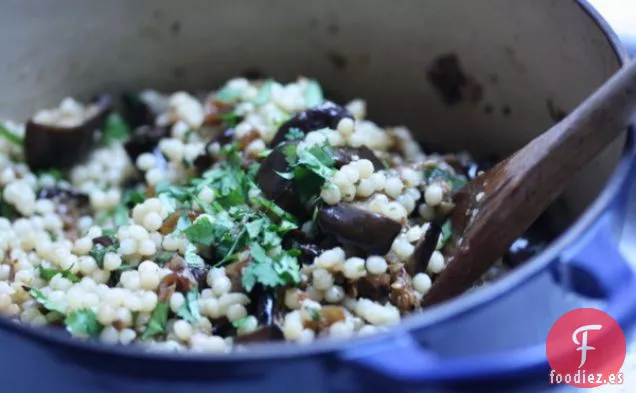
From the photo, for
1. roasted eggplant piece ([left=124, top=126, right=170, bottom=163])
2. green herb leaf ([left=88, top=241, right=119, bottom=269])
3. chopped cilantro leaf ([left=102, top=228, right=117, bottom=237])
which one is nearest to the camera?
green herb leaf ([left=88, top=241, right=119, bottom=269])

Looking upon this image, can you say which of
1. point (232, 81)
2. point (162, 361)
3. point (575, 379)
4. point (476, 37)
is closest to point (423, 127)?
point (476, 37)

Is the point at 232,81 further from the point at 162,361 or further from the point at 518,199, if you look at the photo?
the point at 162,361

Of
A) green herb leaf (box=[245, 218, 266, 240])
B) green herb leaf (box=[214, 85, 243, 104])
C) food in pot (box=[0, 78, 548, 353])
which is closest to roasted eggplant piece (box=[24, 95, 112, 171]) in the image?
food in pot (box=[0, 78, 548, 353])

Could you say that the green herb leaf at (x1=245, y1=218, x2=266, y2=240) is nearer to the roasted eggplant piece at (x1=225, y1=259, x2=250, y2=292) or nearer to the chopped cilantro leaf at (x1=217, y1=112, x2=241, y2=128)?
the roasted eggplant piece at (x1=225, y1=259, x2=250, y2=292)

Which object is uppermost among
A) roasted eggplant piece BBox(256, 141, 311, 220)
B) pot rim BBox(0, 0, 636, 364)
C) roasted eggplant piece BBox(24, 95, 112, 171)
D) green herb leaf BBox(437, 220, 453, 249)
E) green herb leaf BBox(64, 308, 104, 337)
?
roasted eggplant piece BBox(24, 95, 112, 171)

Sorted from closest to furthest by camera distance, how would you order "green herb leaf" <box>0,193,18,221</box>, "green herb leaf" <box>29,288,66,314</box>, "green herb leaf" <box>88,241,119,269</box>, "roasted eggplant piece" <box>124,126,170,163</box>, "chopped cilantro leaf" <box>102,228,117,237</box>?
"green herb leaf" <box>29,288,66,314</box> → "green herb leaf" <box>88,241,119,269</box> → "chopped cilantro leaf" <box>102,228,117,237</box> → "green herb leaf" <box>0,193,18,221</box> → "roasted eggplant piece" <box>124,126,170,163</box>

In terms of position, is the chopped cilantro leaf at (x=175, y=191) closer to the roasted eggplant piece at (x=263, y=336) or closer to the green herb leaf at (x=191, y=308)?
the green herb leaf at (x=191, y=308)

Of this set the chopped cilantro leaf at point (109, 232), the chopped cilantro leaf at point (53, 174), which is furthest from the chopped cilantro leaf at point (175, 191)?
the chopped cilantro leaf at point (53, 174)
